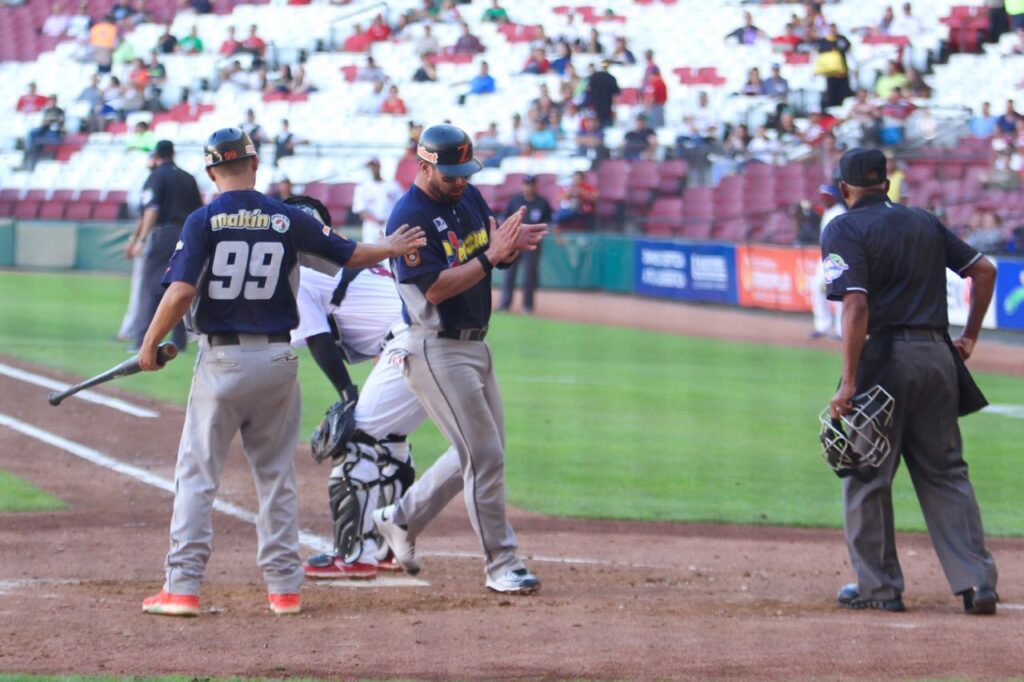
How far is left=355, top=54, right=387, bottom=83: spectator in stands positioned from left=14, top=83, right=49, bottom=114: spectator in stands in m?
7.38

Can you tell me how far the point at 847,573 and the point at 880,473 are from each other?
111 centimetres

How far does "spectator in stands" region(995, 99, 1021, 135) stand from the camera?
2309cm

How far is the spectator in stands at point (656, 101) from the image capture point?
1054 inches

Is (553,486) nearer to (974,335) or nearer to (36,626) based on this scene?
(974,335)

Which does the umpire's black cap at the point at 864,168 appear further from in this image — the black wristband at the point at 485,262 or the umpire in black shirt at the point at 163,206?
the umpire in black shirt at the point at 163,206

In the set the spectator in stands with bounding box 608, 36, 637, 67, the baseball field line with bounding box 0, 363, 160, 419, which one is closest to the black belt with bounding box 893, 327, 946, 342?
the baseball field line with bounding box 0, 363, 160, 419

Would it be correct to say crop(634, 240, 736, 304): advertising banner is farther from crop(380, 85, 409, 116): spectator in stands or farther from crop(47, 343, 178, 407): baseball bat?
crop(47, 343, 178, 407): baseball bat

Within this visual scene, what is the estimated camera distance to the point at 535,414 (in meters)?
12.6

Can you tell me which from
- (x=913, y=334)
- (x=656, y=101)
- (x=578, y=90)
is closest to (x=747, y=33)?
(x=656, y=101)

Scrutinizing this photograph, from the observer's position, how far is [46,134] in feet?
105

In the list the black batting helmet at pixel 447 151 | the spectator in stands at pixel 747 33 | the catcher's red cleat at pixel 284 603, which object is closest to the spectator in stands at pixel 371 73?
the spectator in stands at pixel 747 33

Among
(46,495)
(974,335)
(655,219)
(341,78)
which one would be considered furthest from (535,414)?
(341,78)

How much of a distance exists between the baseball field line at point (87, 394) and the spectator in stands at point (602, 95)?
576 inches

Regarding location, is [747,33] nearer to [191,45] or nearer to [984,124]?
[984,124]
